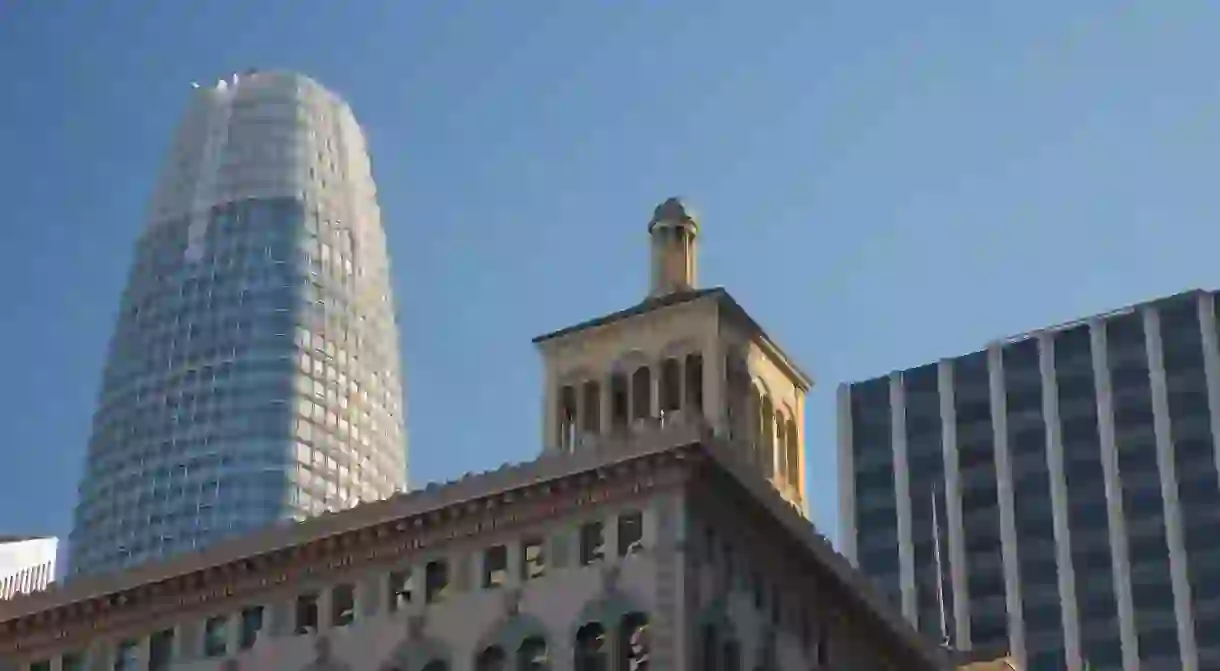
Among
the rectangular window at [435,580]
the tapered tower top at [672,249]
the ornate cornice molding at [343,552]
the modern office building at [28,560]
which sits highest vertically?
the modern office building at [28,560]

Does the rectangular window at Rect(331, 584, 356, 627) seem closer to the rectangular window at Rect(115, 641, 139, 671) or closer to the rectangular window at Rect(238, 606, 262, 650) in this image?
the rectangular window at Rect(238, 606, 262, 650)

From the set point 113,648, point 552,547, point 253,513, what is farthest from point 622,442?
point 253,513

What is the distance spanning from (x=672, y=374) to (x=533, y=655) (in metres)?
17.7

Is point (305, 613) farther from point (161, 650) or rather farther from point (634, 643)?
point (634, 643)

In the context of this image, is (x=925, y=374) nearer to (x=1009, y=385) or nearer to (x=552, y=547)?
(x=1009, y=385)

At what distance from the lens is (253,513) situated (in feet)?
654

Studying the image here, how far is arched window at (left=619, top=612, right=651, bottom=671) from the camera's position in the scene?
68.9m

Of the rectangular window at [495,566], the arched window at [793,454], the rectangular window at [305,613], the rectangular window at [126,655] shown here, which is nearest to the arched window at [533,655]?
the rectangular window at [495,566]

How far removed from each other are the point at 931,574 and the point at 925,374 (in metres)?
16.0

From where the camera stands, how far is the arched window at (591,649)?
6975cm

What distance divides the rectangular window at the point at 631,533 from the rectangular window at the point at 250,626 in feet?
50.2

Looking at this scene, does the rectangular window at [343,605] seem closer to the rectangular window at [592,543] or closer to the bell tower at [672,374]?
the rectangular window at [592,543]

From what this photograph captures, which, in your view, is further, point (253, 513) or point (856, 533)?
point (253, 513)

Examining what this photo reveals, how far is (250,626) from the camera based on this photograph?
78312 mm
